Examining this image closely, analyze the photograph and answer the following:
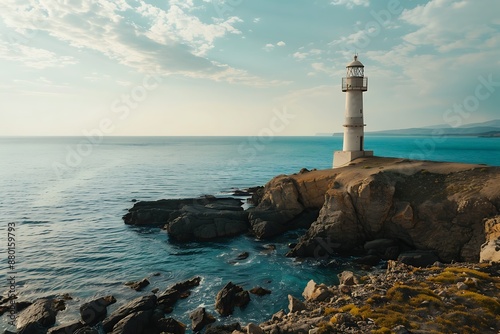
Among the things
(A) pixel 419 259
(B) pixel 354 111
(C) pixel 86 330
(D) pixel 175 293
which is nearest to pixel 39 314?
(C) pixel 86 330

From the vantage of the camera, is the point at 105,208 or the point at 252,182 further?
the point at 252,182

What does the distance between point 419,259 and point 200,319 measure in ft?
70.6

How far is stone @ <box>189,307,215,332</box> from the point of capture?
74.7 ft

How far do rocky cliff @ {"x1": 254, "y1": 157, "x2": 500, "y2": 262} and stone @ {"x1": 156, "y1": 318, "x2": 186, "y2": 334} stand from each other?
17.2 meters

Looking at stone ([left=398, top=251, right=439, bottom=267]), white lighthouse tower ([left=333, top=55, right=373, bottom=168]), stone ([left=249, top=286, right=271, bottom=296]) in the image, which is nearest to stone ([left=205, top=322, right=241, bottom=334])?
stone ([left=249, top=286, right=271, bottom=296])

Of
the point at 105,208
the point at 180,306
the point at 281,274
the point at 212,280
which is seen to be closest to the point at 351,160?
the point at 281,274

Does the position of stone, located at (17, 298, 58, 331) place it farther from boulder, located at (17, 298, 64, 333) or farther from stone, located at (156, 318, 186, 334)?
stone, located at (156, 318, 186, 334)

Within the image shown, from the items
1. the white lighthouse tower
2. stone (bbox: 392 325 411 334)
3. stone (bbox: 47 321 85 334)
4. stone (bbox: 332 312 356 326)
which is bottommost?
stone (bbox: 47 321 85 334)

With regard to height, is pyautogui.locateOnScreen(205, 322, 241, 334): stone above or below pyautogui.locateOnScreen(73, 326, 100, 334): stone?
above

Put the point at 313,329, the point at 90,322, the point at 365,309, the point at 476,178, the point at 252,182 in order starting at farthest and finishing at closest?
the point at 252,182, the point at 476,178, the point at 90,322, the point at 365,309, the point at 313,329

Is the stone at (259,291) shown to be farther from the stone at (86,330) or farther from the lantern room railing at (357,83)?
the lantern room railing at (357,83)

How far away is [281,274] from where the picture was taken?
31391mm

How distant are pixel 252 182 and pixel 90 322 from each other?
2700 inches

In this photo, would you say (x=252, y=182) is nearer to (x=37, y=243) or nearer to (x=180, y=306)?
(x=37, y=243)
